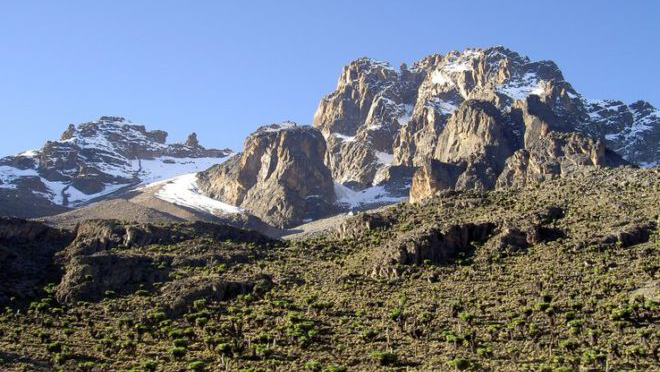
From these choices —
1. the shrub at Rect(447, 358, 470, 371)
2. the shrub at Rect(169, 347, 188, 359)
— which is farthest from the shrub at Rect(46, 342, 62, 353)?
the shrub at Rect(447, 358, 470, 371)

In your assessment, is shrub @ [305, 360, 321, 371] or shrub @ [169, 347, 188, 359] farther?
shrub @ [169, 347, 188, 359]

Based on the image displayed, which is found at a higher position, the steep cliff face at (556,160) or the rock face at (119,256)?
the steep cliff face at (556,160)

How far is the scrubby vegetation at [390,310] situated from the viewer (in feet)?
200

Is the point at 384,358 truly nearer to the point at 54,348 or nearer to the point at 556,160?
the point at 54,348

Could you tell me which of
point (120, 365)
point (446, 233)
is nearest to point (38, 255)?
point (120, 365)

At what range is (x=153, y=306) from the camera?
3280 inches

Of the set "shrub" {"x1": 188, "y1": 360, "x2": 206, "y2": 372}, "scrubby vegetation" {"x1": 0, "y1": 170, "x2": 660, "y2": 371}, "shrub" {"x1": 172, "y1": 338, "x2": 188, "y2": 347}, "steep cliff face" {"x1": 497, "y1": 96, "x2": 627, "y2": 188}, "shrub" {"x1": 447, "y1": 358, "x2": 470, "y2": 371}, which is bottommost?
"shrub" {"x1": 188, "y1": 360, "x2": 206, "y2": 372}

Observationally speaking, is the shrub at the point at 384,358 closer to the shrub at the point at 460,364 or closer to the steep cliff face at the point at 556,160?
the shrub at the point at 460,364

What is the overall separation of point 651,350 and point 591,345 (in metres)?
4.64

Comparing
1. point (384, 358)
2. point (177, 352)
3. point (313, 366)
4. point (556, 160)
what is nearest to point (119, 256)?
point (177, 352)

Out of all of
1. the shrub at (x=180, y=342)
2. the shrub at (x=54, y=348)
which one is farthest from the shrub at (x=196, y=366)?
the shrub at (x=54, y=348)

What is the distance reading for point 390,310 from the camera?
74.8m

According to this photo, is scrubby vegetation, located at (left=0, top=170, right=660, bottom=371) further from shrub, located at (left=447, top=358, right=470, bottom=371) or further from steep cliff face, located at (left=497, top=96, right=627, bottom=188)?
steep cliff face, located at (left=497, top=96, right=627, bottom=188)

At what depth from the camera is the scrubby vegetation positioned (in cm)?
6106
